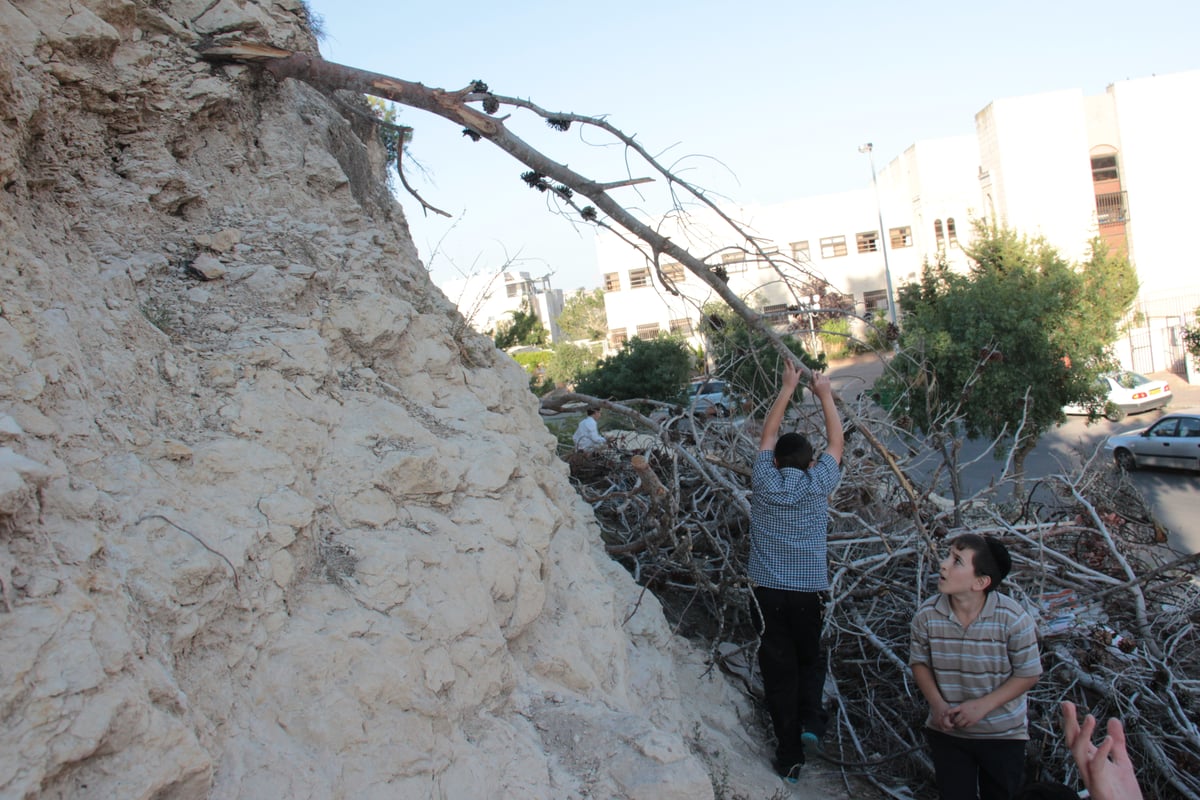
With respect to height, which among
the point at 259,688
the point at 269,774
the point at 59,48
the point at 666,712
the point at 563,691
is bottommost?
the point at 666,712

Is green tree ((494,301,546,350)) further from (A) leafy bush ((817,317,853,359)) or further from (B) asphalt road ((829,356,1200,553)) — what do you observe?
(A) leafy bush ((817,317,853,359))

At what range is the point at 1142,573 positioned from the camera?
458 cm

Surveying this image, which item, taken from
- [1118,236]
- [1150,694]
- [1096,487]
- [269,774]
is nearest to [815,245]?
[1118,236]

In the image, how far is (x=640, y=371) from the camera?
21.4 m

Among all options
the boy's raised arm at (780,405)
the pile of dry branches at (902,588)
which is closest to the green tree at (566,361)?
the pile of dry branches at (902,588)

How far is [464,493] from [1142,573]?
3.75 meters

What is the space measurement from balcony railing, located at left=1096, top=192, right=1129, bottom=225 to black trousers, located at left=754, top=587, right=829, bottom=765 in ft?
99.0

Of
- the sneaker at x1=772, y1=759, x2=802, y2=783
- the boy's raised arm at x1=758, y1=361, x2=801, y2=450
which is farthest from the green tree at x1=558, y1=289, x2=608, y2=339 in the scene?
the sneaker at x1=772, y1=759, x2=802, y2=783

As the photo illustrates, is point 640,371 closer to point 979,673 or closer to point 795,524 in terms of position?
point 795,524

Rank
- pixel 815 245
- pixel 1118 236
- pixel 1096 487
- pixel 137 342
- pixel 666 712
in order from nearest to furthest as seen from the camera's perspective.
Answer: pixel 137 342
pixel 666 712
pixel 1096 487
pixel 1118 236
pixel 815 245

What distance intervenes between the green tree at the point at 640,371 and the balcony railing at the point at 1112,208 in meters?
17.6

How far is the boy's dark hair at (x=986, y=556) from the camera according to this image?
3.04 m

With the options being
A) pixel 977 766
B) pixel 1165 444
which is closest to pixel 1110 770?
pixel 977 766

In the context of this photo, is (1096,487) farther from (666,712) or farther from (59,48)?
(59,48)
